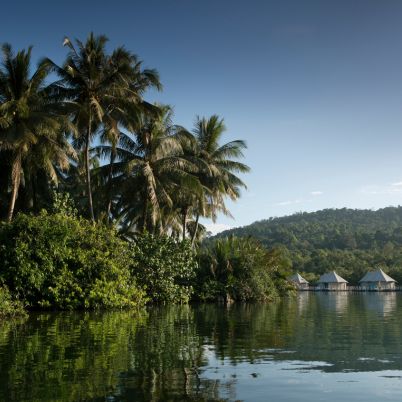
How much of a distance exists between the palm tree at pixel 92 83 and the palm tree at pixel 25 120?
123 cm

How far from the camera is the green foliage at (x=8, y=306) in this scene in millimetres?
19188

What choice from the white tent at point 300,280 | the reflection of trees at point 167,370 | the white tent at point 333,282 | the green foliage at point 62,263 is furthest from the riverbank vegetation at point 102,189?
the white tent at point 333,282

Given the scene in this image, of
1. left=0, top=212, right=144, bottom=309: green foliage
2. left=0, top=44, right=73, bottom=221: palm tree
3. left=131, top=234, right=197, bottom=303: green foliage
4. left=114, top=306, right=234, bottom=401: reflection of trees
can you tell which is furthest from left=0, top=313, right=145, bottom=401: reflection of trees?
Answer: left=131, top=234, right=197, bottom=303: green foliage

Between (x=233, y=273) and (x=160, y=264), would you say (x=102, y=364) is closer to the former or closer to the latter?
(x=160, y=264)

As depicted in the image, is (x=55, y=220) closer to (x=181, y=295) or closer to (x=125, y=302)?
(x=125, y=302)

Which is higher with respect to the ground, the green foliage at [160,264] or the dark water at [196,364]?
the green foliage at [160,264]

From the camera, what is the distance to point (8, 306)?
19.5 m

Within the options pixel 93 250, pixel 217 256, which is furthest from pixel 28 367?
pixel 217 256

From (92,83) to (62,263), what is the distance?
10234 millimetres

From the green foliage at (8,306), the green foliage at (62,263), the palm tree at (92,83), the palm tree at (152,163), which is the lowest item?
the green foliage at (8,306)

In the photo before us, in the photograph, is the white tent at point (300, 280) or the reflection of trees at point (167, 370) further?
the white tent at point (300, 280)

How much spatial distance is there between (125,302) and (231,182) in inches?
657

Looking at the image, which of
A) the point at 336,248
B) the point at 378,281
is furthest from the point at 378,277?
the point at 336,248

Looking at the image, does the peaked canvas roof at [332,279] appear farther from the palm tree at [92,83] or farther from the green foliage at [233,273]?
the palm tree at [92,83]
